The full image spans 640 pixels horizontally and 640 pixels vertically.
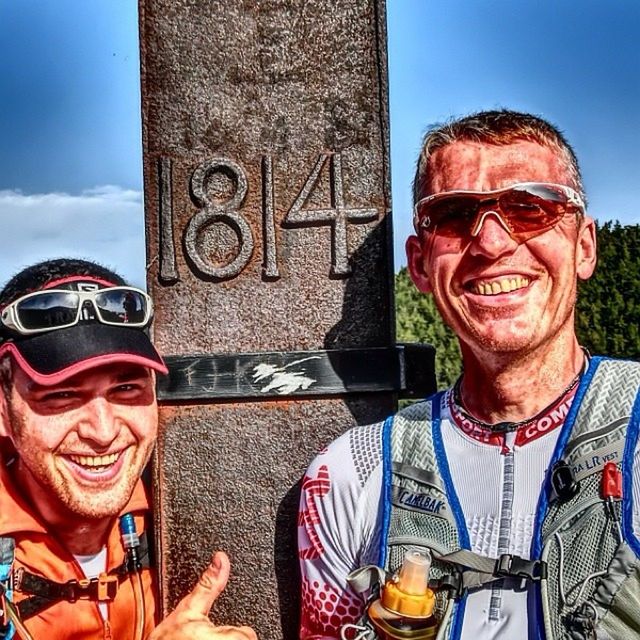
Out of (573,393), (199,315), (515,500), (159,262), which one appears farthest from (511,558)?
(159,262)

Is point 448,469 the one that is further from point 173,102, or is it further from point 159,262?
point 173,102

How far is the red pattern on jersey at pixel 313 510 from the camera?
261 centimetres

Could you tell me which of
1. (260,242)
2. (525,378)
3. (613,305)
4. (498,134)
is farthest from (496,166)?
(613,305)

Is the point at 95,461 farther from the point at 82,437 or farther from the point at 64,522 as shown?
the point at 64,522

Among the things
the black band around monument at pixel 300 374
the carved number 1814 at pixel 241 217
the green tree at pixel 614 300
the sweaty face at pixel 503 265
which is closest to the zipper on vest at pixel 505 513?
the sweaty face at pixel 503 265

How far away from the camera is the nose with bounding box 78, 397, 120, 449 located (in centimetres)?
264

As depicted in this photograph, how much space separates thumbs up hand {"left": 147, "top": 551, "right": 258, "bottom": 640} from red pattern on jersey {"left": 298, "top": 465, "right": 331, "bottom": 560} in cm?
26

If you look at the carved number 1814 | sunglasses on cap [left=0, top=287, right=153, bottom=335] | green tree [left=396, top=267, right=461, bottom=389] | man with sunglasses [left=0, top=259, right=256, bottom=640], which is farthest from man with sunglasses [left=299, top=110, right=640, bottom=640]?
green tree [left=396, top=267, right=461, bottom=389]

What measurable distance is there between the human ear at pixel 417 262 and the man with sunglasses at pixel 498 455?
0.01 metres

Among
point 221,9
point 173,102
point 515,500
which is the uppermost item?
point 221,9

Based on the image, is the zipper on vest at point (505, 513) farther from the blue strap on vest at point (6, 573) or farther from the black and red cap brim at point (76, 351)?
the blue strap on vest at point (6, 573)

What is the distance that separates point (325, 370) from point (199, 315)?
1.46 feet

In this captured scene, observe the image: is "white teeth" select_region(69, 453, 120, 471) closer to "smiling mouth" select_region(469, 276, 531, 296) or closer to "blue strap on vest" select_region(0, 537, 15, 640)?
"blue strap on vest" select_region(0, 537, 15, 640)

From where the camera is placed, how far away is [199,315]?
2.95 meters
